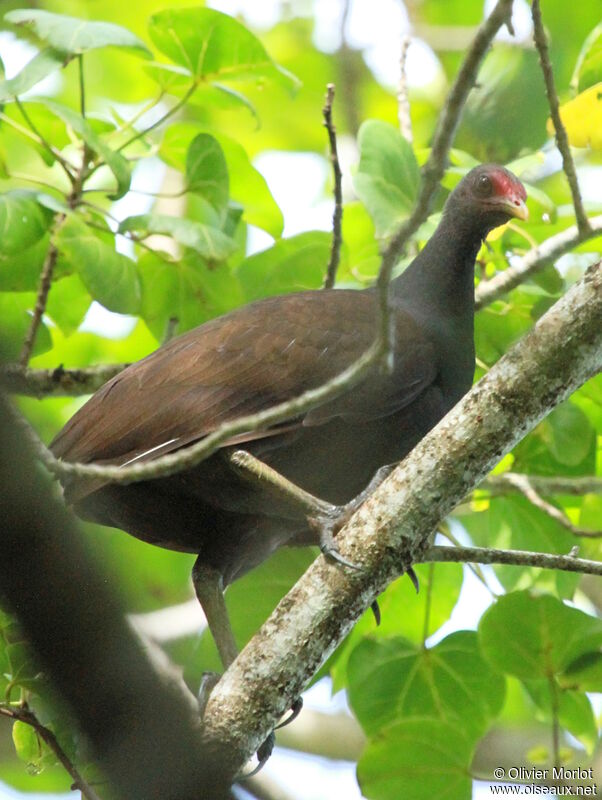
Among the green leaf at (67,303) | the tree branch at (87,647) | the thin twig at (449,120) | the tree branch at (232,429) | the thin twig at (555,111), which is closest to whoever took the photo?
the tree branch at (87,647)

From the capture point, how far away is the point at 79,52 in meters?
3.77

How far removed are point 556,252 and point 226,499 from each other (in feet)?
4.90

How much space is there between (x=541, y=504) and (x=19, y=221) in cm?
209

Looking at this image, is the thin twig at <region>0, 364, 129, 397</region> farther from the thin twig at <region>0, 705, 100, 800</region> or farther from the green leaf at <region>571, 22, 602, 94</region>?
the green leaf at <region>571, 22, 602, 94</region>

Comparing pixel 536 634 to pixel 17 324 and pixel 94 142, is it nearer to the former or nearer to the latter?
pixel 94 142

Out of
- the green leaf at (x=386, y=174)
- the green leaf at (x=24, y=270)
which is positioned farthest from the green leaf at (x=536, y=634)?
the green leaf at (x=24, y=270)

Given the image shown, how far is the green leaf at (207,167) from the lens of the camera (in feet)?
14.0

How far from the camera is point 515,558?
3111 mm

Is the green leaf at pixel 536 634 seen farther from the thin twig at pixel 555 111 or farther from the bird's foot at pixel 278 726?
the thin twig at pixel 555 111

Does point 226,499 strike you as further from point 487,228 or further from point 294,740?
point 294,740

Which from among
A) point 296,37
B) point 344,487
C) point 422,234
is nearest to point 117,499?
point 344,487

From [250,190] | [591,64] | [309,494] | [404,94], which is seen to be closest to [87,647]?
[309,494]

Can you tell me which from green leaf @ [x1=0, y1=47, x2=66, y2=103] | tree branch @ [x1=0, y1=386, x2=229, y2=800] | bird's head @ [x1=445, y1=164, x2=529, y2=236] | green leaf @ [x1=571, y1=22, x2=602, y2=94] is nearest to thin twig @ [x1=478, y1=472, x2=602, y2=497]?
bird's head @ [x1=445, y1=164, x2=529, y2=236]

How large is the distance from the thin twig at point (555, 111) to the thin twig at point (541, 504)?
96 cm
